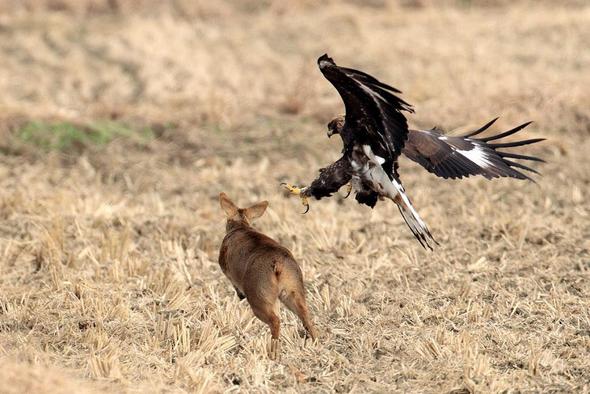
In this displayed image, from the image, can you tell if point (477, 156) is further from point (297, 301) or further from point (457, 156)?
point (297, 301)

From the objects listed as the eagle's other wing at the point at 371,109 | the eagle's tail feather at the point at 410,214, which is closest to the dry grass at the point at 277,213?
the eagle's tail feather at the point at 410,214

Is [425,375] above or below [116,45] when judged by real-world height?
below

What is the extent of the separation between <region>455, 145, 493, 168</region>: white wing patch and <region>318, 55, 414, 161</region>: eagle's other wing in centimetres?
129

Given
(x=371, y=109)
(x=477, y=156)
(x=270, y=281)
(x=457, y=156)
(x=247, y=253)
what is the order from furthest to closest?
(x=477, y=156), (x=457, y=156), (x=371, y=109), (x=247, y=253), (x=270, y=281)

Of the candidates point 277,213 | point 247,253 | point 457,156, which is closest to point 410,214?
point 457,156

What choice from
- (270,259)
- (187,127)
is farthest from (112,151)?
(270,259)

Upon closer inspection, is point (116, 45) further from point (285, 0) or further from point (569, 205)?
point (569, 205)

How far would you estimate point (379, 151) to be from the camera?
7.29 meters

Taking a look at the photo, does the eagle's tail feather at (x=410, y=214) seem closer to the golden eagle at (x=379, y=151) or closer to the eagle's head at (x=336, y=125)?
Result: the golden eagle at (x=379, y=151)

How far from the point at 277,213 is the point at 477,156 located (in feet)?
7.39

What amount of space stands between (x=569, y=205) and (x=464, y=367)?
15.4ft

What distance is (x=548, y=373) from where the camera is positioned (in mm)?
6199

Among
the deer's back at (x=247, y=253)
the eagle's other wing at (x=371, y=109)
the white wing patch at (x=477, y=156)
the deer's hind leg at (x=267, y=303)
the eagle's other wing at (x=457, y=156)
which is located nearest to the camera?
the deer's hind leg at (x=267, y=303)

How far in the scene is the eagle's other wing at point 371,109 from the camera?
257 inches
